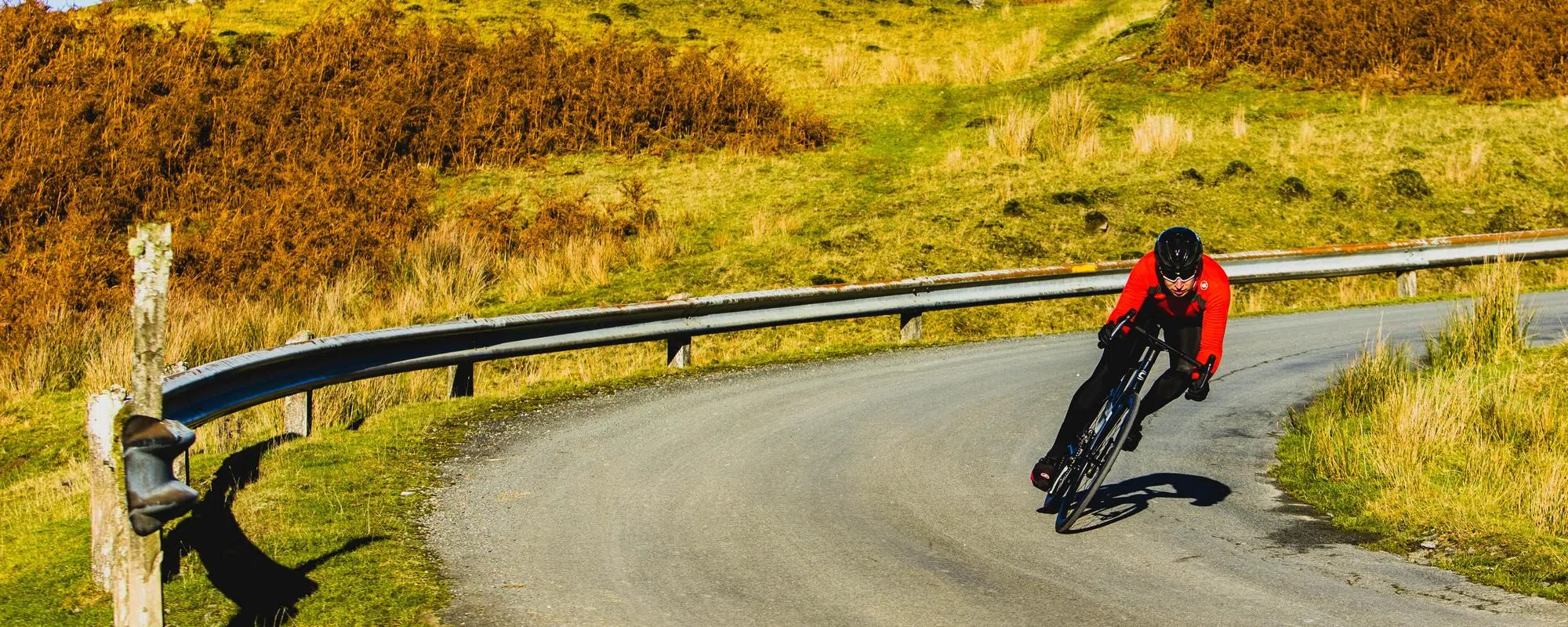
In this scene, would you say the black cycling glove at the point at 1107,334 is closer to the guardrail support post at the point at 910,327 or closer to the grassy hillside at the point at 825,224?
the grassy hillside at the point at 825,224

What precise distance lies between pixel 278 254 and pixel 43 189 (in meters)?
4.09

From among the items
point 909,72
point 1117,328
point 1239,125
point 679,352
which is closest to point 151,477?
point 1117,328

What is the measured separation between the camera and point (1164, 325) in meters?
7.50

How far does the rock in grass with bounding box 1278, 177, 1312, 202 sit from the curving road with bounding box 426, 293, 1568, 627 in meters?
9.90

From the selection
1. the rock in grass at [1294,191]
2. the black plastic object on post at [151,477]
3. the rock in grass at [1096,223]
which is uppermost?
the black plastic object on post at [151,477]

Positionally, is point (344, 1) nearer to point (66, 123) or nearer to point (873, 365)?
point (66, 123)

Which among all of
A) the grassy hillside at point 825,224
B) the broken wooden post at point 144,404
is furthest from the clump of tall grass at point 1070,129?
the broken wooden post at point 144,404

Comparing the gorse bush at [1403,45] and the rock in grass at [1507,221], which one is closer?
the rock in grass at [1507,221]

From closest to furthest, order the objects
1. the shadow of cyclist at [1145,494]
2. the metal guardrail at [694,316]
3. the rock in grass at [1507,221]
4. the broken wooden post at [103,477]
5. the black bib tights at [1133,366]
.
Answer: the broken wooden post at [103,477] → the black bib tights at [1133,366] → the shadow of cyclist at [1145,494] → the metal guardrail at [694,316] → the rock in grass at [1507,221]

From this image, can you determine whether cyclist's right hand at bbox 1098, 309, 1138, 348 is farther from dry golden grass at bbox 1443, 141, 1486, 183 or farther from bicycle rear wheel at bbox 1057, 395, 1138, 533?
dry golden grass at bbox 1443, 141, 1486, 183

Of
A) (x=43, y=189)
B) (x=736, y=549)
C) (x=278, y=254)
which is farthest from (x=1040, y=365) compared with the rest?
(x=43, y=189)

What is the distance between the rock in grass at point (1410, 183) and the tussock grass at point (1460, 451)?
998cm

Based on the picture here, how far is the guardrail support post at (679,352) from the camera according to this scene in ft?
43.6

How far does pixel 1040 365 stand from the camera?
13.2 m
